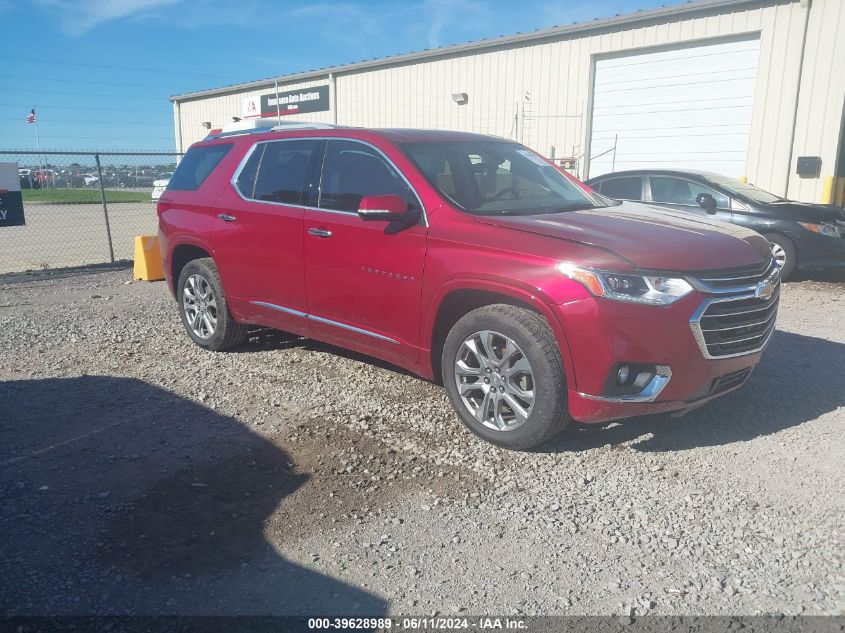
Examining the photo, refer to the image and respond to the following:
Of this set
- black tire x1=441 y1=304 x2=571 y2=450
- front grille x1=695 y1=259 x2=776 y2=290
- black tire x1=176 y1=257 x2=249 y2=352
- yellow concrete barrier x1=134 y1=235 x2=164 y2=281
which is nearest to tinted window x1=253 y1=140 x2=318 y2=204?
black tire x1=176 y1=257 x2=249 y2=352

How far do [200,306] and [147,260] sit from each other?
4.48 meters

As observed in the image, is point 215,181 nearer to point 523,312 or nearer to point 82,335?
point 82,335

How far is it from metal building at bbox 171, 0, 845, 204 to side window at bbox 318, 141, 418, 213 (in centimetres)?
1047

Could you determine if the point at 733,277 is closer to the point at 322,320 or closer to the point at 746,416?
the point at 746,416

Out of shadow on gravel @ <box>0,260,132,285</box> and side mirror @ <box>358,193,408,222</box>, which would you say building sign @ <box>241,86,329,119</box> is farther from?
side mirror @ <box>358,193,408,222</box>

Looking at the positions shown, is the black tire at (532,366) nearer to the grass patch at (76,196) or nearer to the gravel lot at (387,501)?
the gravel lot at (387,501)

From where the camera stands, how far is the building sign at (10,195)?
1069 centimetres

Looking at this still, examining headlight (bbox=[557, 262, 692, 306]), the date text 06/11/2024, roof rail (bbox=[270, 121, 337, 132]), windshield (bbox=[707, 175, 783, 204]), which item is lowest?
the date text 06/11/2024

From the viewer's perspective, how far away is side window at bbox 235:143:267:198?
18.9ft

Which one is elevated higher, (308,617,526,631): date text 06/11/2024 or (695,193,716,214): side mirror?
(695,193,716,214): side mirror

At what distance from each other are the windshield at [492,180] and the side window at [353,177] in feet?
0.64

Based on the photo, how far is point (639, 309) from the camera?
369 centimetres

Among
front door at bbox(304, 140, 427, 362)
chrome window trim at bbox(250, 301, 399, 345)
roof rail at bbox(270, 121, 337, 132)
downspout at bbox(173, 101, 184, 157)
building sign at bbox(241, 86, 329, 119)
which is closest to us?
front door at bbox(304, 140, 427, 362)

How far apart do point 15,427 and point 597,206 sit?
4.15 metres
